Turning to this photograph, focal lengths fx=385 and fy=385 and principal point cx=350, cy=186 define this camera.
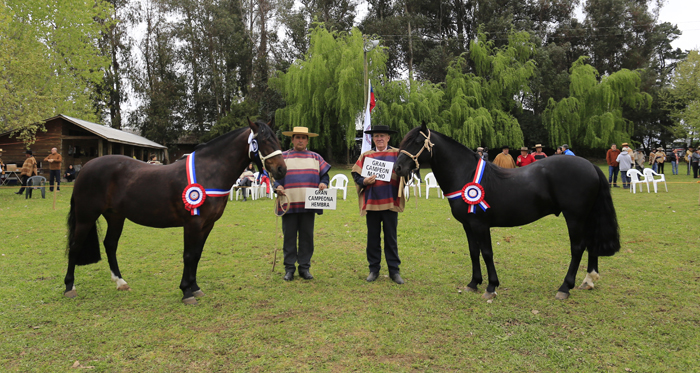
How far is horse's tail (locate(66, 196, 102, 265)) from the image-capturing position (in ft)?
15.2

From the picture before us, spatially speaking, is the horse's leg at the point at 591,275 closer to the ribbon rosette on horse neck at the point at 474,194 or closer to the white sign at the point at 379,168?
the ribbon rosette on horse neck at the point at 474,194

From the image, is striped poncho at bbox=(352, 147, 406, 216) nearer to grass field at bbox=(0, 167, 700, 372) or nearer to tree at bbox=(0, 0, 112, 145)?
grass field at bbox=(0, 167, 700, 372)

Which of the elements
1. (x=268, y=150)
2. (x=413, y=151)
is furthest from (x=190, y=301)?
(x=413, y=151)

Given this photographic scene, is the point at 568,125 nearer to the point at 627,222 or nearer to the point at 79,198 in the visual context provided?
the point at 627,222

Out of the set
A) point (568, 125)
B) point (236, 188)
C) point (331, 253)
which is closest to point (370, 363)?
point (331, 253)

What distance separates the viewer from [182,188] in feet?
14.0

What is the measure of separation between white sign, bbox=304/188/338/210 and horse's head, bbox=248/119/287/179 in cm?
76

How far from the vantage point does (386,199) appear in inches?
196

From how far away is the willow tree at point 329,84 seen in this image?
26.1 metres

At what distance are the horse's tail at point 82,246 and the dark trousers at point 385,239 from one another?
11.3 feet

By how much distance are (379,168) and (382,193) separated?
333 millimetres

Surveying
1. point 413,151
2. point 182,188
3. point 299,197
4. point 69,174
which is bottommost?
point 299,197

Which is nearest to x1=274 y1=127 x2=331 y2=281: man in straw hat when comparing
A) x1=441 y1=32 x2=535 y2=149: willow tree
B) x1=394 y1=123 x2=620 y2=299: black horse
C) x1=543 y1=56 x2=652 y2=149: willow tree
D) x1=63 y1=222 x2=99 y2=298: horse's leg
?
x1=394 y1=123 x2=620 y2=299: black horse

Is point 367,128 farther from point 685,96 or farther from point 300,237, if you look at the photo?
point 685,96
